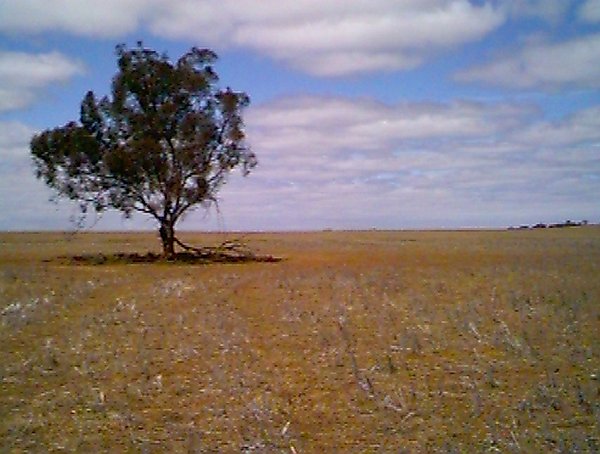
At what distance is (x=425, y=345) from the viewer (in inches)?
611

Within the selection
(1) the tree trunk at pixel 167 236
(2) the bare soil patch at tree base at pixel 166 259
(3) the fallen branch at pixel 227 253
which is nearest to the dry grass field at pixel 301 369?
(2) the bare soil patch at tree base at pixel 166 259

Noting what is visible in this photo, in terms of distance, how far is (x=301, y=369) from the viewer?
13.8 m

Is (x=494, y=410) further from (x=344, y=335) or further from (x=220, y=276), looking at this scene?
(x=220, y=276)

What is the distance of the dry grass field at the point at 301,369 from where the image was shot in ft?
35.0

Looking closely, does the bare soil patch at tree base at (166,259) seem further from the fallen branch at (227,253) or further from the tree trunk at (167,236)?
the tree trunk at (167,236)

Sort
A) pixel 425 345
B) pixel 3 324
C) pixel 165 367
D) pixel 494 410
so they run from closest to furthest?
1. pixel 494 410
2. pixel 165 367
3. pixel 425 345
4. pixel 3 324

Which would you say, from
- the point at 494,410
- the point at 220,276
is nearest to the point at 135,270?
the point at 220,276

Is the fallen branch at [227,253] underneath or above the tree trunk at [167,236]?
underneath

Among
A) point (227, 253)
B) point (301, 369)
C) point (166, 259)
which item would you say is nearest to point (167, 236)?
point (166, 259)

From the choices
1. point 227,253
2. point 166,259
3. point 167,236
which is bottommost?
point 166,259

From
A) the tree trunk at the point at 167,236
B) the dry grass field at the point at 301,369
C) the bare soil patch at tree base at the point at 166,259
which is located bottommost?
the dry grass field at the point at 301,369

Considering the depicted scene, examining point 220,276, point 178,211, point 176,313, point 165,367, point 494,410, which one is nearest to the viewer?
point 494,410

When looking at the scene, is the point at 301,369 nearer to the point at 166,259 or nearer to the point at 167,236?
the point at 166,259

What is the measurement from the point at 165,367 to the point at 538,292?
13.3 m
